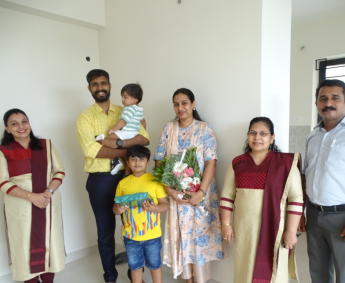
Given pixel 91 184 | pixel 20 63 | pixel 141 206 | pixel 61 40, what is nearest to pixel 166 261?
pixel 141 206

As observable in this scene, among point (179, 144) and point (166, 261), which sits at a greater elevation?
point (179, 144)

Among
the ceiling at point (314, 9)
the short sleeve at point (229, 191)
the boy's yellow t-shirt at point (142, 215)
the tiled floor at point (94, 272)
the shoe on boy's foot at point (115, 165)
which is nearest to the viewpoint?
the short sleeve at point (229, 191)

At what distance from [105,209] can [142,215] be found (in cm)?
45

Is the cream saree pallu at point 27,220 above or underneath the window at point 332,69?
underneath

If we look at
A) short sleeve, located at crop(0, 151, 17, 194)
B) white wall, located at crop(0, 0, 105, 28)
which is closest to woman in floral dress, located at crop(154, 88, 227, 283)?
short sleeve, located at crop(0, 151, 17, 194)

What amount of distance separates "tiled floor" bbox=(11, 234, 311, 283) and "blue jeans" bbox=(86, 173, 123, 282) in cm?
39

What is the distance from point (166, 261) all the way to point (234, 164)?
104 centimetres

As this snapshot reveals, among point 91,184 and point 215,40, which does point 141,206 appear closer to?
point 91,184

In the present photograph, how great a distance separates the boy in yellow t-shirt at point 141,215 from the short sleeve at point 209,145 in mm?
423

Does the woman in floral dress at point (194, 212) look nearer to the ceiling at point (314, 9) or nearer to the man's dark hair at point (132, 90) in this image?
the man's dark hair at point (132, 90)

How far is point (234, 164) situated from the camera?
5.51 ft

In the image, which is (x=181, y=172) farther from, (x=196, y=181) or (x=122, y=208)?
(x=122, y=208)

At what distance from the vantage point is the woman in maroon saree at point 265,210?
148cm

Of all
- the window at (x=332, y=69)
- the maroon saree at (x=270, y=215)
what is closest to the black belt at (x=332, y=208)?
the maroon saree at (x=270, y=215)
